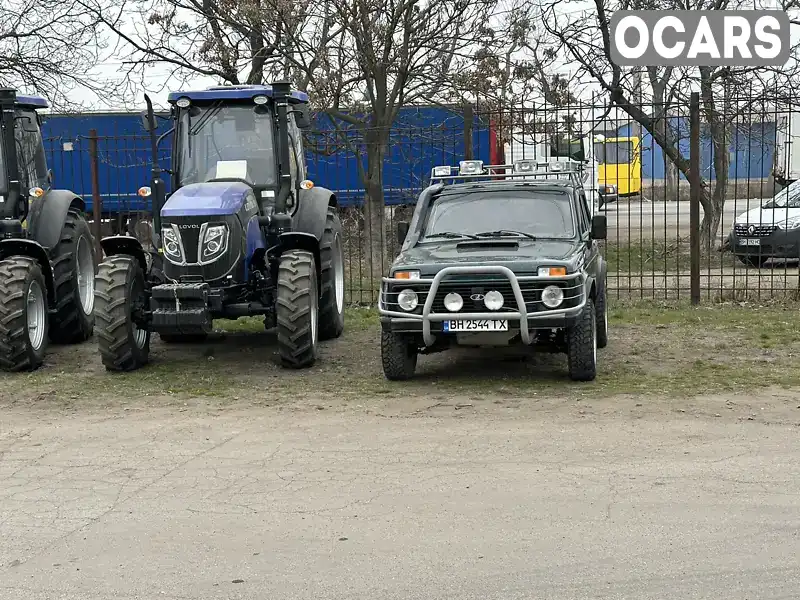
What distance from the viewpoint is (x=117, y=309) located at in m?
9.95

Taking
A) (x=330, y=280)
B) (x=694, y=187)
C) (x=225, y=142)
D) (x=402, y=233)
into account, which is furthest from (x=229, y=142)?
(x=694, y=187)

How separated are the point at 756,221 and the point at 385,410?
39.3ft

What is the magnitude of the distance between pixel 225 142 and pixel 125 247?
4.79 ft

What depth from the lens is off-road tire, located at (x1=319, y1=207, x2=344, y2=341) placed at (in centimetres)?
1179

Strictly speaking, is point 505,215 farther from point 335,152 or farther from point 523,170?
point 335,152

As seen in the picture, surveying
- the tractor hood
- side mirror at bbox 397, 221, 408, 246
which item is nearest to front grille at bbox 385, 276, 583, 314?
side mirror at bbox 397, 221, 408, 246

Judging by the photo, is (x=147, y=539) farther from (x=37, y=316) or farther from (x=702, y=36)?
(x=702, y=36)

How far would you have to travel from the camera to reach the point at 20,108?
1155cm

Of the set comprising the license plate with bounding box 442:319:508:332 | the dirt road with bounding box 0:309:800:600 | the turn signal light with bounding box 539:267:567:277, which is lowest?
the dirt road with bounding box 0:309:800:600

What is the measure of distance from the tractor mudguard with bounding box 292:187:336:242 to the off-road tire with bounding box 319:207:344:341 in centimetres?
13

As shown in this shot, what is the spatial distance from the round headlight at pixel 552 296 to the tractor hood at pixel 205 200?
2.95m

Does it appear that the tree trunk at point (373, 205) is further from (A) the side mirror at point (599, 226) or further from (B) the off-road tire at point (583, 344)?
(B) the off-road tire at point (583, 344)

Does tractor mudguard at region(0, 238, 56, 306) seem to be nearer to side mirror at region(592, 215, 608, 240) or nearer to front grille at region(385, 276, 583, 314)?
front grille at region(385, 276, 583, 314)

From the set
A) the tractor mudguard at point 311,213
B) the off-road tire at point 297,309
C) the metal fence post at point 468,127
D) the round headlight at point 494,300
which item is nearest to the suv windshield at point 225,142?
the tractor mudguard at point 311,213
